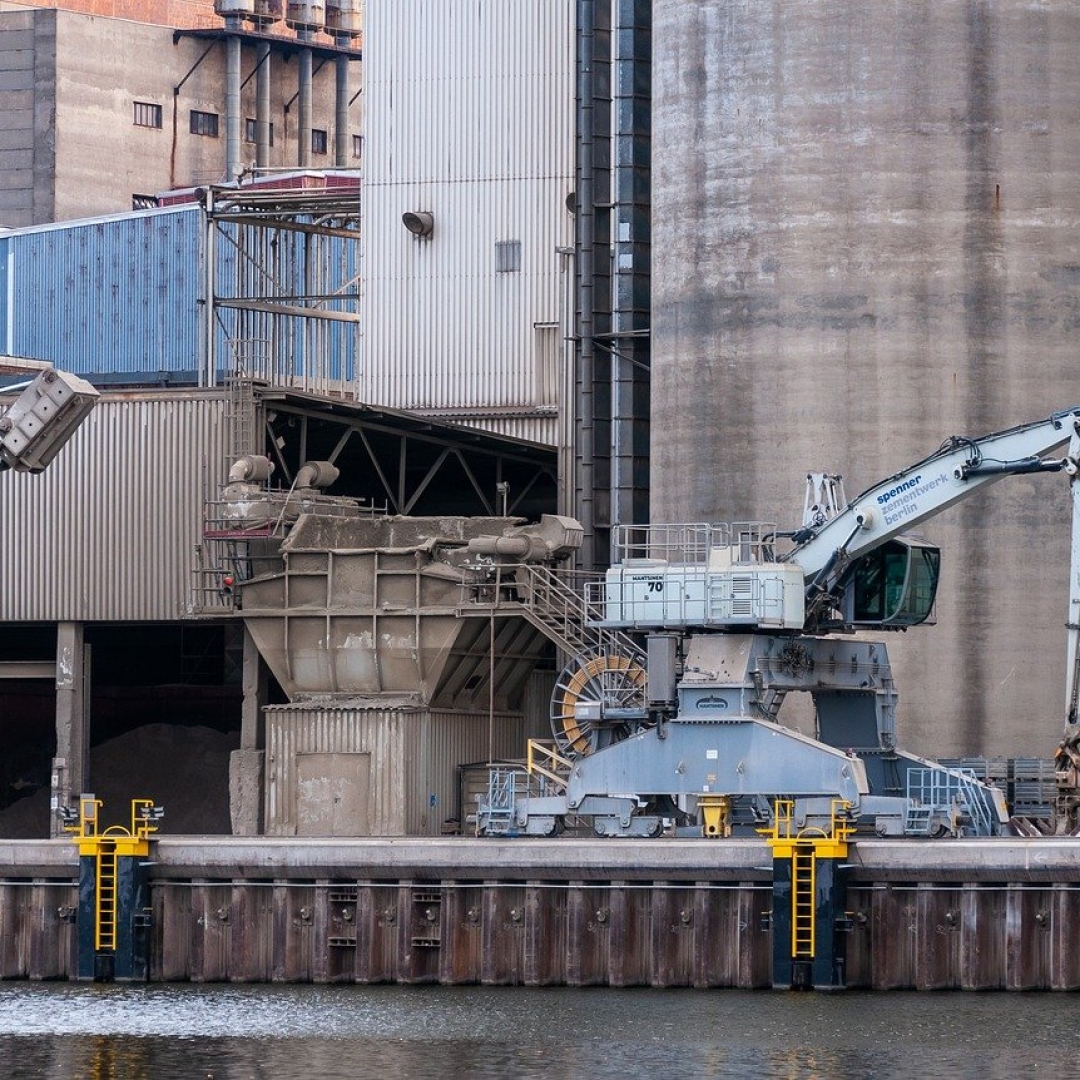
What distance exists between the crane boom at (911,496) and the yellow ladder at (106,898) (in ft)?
44.4

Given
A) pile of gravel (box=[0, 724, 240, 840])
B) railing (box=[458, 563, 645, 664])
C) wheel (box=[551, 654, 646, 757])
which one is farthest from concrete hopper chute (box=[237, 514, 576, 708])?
pile of gravel (box=[0, 724, 240, 840])

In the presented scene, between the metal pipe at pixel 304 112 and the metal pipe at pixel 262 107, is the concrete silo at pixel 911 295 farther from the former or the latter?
the metal pipe at pixel 304 112

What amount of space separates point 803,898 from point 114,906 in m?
12.1

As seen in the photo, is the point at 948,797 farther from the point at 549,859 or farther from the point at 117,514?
the point at 117,514

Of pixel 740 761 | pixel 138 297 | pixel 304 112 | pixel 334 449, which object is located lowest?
pixel 740 761

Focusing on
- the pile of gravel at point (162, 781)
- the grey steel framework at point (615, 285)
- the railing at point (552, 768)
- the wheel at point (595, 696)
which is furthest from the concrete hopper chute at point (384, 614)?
the pile of gravel at point (162, 781)

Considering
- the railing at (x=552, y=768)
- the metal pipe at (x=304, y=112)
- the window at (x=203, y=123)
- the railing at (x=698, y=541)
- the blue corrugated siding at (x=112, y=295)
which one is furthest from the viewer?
the metal pipe at (x=304, y=112)

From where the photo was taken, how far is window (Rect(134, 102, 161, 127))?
4198 inches

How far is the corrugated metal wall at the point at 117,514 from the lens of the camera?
67.7 metres

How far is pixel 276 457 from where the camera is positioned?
226 feet

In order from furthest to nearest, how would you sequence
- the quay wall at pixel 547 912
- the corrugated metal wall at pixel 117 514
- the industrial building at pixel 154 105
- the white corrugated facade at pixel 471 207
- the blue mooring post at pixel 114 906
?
the industrial building at pixel 154 105 < the white corrugated facade at pixel 471 207 < the corrugated metal wall at pixel 117 514 < the blue mooring post at pixel 114 906 < the quay wall at pixel 547 912

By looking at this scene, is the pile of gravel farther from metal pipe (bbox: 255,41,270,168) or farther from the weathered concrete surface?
metal pipe (bbox: 255,41,270,168)

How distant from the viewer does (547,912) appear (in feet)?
161

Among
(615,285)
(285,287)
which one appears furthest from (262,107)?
(615,285)
